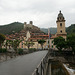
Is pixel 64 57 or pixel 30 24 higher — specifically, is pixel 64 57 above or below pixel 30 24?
below

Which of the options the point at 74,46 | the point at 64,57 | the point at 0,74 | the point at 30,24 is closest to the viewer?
the point at 0,74

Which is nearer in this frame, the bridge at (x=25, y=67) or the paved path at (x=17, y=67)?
the bridge at (x=25, y=67)

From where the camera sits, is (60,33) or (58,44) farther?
→ (60,33)

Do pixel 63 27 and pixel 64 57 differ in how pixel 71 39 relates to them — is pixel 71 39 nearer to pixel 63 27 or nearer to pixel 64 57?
pixel 64 57

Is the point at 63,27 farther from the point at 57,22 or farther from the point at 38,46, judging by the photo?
the point at 38,46

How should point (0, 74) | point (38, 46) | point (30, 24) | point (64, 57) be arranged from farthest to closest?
1. point (30, 24)
2. point (38, 46)
3. point (64, 57)
4. point (0, 74)

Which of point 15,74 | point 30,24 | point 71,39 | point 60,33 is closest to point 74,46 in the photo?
point 71,39

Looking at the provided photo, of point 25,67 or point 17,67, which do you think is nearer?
point 17,67

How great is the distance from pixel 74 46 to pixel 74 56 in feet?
Answer: 21.0

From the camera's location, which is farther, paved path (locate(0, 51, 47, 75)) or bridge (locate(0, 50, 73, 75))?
paved path (locate(0, 51, 47, 75))

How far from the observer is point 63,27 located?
7975 centimetres

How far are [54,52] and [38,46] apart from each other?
2808 centimetres

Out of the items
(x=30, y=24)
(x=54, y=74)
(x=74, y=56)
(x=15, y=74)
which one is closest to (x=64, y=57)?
(x=74, y=56)

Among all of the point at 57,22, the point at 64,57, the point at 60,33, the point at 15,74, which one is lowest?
the point at 64,57
